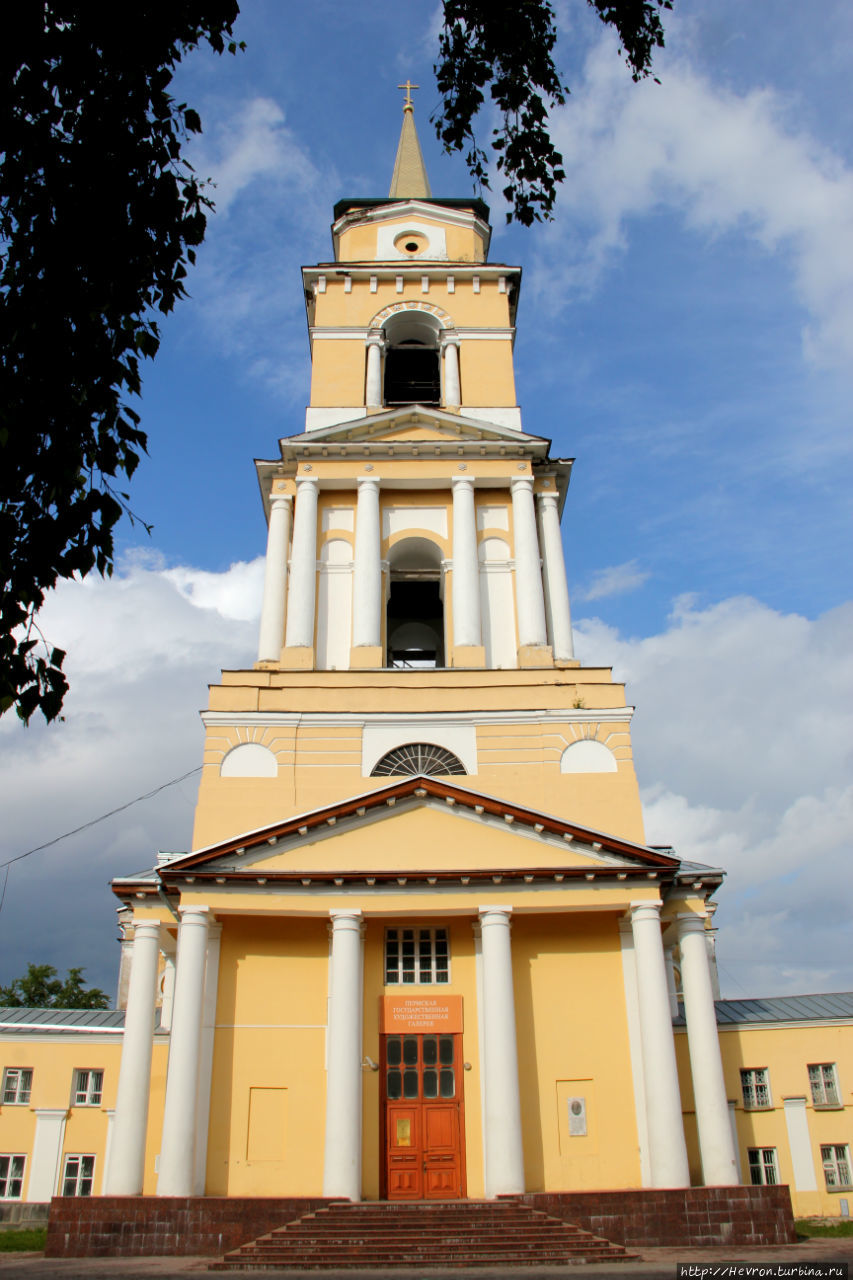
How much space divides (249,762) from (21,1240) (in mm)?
9771

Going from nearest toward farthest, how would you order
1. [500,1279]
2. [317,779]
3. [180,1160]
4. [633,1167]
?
[500,1279], [180,1160], [633,1167], [317,779]

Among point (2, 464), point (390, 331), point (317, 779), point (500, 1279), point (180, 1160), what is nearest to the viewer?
point (2, 464)

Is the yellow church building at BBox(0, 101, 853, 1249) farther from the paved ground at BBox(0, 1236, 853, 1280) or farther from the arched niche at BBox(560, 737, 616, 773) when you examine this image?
the paved ground at BBox(0, 1236, 853, 1280)

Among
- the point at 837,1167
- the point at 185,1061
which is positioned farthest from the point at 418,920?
the point at 837,1167

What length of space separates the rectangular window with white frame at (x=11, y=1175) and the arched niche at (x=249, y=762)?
11175 mm

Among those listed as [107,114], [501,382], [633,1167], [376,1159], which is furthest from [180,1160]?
[501,382]

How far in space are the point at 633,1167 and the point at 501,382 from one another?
64.6ft

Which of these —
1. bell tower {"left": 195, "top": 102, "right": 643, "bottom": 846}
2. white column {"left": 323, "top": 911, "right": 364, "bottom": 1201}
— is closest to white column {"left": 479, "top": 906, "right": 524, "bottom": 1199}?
white column {"left": 323, "top": 911, "right": 364, "bottom": 1201}

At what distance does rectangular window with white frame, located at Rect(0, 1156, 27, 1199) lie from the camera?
24.2 m

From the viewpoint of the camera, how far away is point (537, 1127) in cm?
1828

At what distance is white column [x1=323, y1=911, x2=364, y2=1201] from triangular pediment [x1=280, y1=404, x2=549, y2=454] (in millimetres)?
13001

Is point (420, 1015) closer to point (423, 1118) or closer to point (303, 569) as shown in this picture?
point (423, 1118)

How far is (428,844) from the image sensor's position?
1917 cm

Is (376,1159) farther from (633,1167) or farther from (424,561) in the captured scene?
(424,561)
